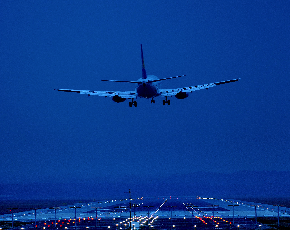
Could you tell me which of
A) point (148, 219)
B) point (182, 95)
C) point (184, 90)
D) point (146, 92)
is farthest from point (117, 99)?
point (148, 219)

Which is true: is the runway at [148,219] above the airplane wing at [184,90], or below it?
below

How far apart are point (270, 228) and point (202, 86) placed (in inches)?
1145

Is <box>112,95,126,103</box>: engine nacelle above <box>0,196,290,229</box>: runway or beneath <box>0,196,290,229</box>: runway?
above

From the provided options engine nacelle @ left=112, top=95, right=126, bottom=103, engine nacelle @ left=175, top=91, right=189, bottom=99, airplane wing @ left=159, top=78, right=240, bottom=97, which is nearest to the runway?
engine nacelle @ left=112, top=95, right=126, bottom=103

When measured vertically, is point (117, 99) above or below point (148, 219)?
above

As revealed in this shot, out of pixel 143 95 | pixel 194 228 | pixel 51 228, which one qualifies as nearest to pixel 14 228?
pixel 51 228

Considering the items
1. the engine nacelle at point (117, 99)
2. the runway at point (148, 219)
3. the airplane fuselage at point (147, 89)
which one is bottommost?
the runway at point (148, 219)

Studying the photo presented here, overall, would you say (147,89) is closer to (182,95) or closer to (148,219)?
(182,95)

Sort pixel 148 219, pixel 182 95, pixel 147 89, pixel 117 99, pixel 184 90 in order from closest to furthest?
pixel 148 219
pixel 147 89
pixel 117 99
pixel 182 95
pixel 184 90

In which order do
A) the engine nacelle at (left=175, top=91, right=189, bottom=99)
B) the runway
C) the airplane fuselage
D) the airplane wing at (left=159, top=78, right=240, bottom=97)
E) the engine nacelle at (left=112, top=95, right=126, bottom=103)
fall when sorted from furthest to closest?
the airplane wing at (left=159, top=78, right=240, bottom=97)
the engine nacelle at (left=175, top=91, right=189, bottom=99)
the engine nacelle at (left=112, top=95, right=126, bottom=103)
the airplane fuselage
the runway

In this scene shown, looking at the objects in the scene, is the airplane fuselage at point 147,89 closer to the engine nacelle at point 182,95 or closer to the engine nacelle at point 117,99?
the engine nacelle at point 117,99

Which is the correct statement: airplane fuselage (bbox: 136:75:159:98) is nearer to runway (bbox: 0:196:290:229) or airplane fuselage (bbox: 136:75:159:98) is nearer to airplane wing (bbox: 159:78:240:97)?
airplane wing (bbox: 159:78:240:97)

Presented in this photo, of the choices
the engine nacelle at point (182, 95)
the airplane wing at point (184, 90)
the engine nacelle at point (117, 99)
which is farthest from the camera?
the airplane wing at point (184, 90)

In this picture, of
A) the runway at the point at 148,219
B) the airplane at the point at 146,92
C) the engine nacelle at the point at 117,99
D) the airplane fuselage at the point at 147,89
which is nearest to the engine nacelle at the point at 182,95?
the airplane at the point at 146,92
